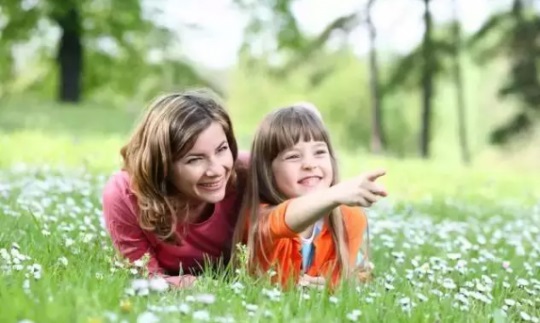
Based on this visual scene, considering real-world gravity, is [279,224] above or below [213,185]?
below

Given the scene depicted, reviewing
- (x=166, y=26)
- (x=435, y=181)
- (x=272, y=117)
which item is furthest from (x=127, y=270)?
(x=166, y=26)

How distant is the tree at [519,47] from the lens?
2650cm

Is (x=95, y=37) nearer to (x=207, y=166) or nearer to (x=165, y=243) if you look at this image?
(x=165, y=243)

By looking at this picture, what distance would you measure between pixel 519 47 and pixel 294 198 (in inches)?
947

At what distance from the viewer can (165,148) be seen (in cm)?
418

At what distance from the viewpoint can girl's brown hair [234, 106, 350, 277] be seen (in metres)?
4.43

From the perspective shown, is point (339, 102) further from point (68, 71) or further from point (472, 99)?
point (68, 71)

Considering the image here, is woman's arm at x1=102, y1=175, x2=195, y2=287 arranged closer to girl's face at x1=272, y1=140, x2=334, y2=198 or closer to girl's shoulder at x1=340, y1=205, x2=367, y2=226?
girl's face at x1=272, y1=140, x2=334, y2=198

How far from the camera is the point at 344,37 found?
84.5 ft

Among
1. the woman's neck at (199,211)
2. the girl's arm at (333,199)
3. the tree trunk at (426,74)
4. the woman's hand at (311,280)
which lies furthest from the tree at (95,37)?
the girl's arm at (333,199)

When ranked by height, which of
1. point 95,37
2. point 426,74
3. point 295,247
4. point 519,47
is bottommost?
point 295,247

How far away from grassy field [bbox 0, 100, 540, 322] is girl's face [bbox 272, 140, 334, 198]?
650 millimetres

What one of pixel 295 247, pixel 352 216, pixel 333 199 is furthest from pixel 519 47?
pixel 333 199

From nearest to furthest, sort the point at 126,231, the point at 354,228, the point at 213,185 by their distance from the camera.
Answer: the point at 213,185 < the point at 126,231 < the point at 354,228
